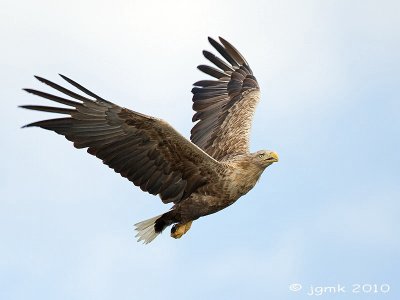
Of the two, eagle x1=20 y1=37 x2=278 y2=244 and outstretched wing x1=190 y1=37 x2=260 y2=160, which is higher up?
outstretched wing x1=190 y1=37 x2=260 y2=160

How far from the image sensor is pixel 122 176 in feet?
41.7

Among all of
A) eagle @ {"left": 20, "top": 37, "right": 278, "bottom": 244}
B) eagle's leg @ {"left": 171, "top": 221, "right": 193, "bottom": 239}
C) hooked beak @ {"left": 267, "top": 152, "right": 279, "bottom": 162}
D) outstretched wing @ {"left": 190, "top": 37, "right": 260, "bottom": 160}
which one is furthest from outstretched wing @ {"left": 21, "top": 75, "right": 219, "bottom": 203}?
outstretched wing @ {"left": 190, "top": 37, "right": 260, "bottom": 160}

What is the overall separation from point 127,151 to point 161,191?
2.54 feet

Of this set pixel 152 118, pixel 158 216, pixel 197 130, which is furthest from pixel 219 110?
pixel 152 118

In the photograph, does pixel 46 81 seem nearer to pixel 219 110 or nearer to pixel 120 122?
pixel 120 122

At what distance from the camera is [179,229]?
13.3 m

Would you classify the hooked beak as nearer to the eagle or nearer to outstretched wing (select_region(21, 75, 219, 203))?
the eagle

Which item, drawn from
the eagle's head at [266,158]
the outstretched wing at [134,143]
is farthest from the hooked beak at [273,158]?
the outstretched wing at [134,143]

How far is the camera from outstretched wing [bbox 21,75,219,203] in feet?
40.0

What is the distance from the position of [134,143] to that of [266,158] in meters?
1.70

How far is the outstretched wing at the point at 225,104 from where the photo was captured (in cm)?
1455

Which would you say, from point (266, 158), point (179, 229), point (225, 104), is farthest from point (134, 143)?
point (225, 104)

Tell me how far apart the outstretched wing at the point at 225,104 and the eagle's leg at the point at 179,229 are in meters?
1.32

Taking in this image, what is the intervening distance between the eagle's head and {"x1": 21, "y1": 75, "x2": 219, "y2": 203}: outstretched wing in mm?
587
